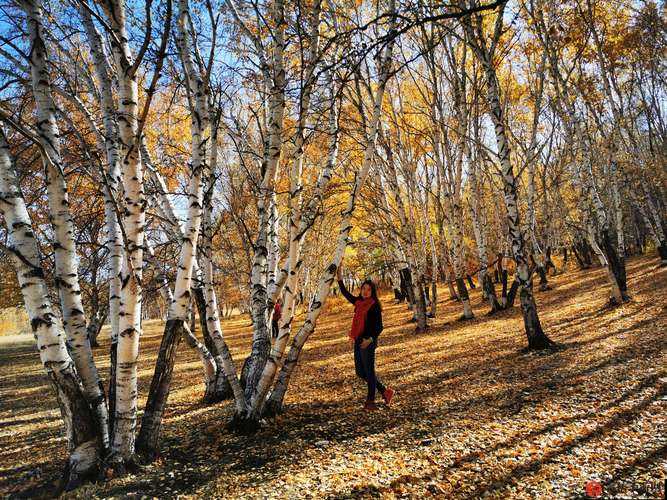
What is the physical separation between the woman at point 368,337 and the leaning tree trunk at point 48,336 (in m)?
3.04

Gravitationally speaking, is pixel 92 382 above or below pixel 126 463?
above

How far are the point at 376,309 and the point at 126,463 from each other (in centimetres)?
325

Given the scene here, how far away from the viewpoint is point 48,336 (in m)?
3.23

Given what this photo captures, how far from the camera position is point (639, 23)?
1214 centimetres

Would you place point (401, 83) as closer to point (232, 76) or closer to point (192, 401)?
point (232, 76)

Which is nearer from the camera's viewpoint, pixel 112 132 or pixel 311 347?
pixel 112 132

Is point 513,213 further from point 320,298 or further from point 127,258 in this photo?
point 127,258

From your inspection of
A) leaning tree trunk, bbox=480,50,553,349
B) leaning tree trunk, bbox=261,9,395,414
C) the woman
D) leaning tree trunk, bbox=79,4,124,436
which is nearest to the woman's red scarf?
the woman

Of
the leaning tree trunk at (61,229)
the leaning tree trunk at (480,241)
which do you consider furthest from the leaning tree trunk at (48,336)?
the leaning tree trunk at (480,241)

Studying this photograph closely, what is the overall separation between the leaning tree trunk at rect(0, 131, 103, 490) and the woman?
304 centimetres

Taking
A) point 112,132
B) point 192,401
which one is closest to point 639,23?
point 112,132

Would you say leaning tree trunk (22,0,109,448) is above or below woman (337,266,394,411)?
above

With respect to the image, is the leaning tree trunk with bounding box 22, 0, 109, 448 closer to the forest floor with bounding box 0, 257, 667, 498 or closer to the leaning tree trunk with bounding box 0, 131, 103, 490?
the leaning tree trunk with bounding box 0, 131, 103, 490

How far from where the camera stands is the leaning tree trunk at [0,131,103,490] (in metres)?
3.20
